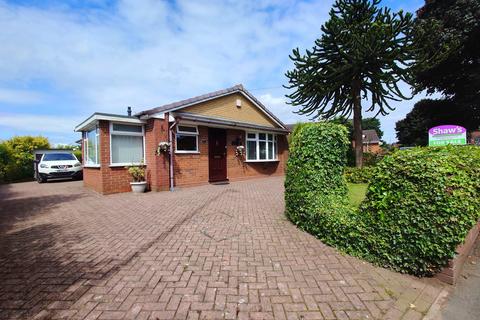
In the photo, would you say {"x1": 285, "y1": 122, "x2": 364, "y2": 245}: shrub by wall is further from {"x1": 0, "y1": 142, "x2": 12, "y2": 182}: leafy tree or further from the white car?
{"x1": 0, "y1": 142, "x2": 12, "y2": 182}: leafy tree

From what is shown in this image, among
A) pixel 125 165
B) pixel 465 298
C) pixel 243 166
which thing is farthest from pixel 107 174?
pixel 465 298

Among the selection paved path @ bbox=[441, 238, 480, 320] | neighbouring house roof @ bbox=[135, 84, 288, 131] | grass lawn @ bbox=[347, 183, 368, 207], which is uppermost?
neighbouring house roof @ bbox=[135, 84, 288, 131]

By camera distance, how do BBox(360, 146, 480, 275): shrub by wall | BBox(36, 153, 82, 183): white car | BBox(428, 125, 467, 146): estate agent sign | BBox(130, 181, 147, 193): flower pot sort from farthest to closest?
BBox(36, 153, 82, 183): white car, BBox(130, 181, 147, 193): flower pot, BBox(428, 125, 467, 146): estate agent sign, BBox(360, 146, 480, 275): shrub by wall

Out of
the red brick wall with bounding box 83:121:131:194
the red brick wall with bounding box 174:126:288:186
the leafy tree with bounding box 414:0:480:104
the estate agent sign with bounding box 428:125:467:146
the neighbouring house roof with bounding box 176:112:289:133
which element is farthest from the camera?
the leafy tree with bounding box 414:0:480:104

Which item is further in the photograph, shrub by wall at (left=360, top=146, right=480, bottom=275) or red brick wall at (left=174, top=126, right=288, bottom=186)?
red brick wall at (left=174, top=126, right=288, bottom=186)

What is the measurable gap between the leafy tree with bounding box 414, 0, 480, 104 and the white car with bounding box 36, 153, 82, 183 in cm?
2098

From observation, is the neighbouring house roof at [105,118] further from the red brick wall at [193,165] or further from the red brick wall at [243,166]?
the red brick wall at [243,166]

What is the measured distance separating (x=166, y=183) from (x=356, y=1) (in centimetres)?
1231

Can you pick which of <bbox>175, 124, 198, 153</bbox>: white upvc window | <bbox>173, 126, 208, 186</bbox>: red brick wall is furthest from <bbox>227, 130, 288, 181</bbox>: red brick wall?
<bbox>175, 124, 198, 153</bbox>: white upvc window

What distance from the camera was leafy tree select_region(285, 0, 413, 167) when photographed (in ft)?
34.2

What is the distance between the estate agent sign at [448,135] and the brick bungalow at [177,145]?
764 centimetres

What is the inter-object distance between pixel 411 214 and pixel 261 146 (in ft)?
38.0

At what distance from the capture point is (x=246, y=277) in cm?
296

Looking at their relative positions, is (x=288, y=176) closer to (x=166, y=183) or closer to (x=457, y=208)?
(x=457, y=208)
